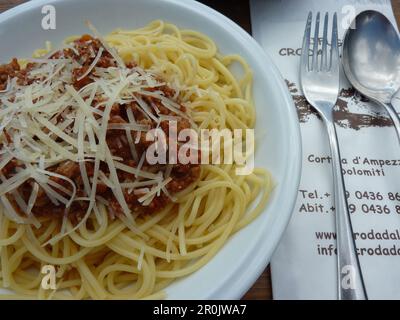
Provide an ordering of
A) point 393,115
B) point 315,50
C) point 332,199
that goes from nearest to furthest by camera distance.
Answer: point 332,199
point 393,115
point 315,50

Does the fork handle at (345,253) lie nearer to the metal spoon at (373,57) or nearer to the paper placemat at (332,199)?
A: the paper placemat at (332,199)

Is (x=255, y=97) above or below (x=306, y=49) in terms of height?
below

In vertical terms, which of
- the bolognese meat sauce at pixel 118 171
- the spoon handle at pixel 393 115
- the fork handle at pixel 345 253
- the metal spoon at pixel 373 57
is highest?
the metal spoon at pixel 373 57

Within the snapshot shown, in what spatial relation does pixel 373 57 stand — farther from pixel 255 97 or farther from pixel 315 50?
pixel 255 97

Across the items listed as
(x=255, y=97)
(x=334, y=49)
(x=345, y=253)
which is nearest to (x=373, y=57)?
(x=334, y=49)

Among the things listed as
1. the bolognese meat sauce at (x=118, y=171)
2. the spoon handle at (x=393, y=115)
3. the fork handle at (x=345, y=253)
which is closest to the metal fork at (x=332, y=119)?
the fork handle at (x=345, y=253)

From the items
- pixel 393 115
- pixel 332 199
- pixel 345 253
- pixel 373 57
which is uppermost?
pixel 373 57
